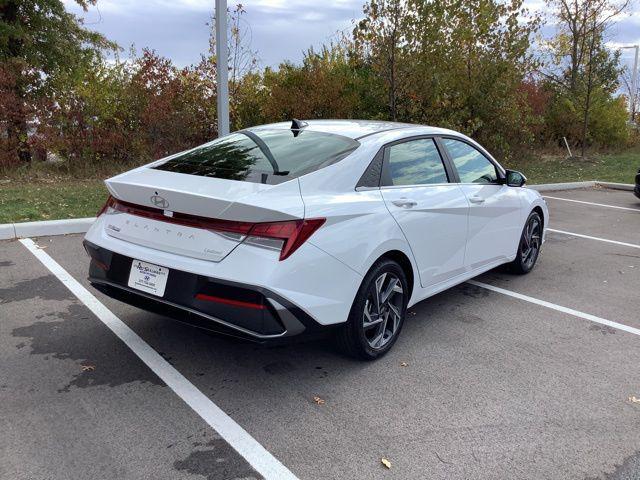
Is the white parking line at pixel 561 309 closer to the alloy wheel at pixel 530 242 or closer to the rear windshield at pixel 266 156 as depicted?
the alloy wheel at pixel 530 242

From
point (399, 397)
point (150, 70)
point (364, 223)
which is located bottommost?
point (399, 397)

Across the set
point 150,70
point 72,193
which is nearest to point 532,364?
point 72,193

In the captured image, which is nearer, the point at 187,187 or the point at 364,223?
the point at 187,187

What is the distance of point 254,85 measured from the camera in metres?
12.6

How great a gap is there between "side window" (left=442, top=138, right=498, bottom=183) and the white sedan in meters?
0.16

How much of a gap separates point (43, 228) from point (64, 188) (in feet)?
10.0

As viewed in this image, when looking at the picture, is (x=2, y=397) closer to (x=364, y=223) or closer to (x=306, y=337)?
(x=306, y=337)

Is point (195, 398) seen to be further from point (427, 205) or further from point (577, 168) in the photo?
point (577, 168)

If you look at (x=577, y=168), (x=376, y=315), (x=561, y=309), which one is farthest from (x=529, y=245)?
(x=577, y=168)

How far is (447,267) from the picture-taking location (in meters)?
4.41

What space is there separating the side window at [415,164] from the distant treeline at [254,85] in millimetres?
7756

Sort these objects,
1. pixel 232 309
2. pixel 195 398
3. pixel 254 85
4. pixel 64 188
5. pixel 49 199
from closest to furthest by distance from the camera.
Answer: pixel 232 309, pixel 195 398, pixel 49 199, pixel 64 188, pixel 254 85

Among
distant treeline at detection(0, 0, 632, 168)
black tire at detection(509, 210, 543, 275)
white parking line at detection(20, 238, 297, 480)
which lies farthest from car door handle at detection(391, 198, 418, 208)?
distant treeline at detection(0, 0, 632, 168)

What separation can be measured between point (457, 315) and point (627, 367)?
131 centimetres
